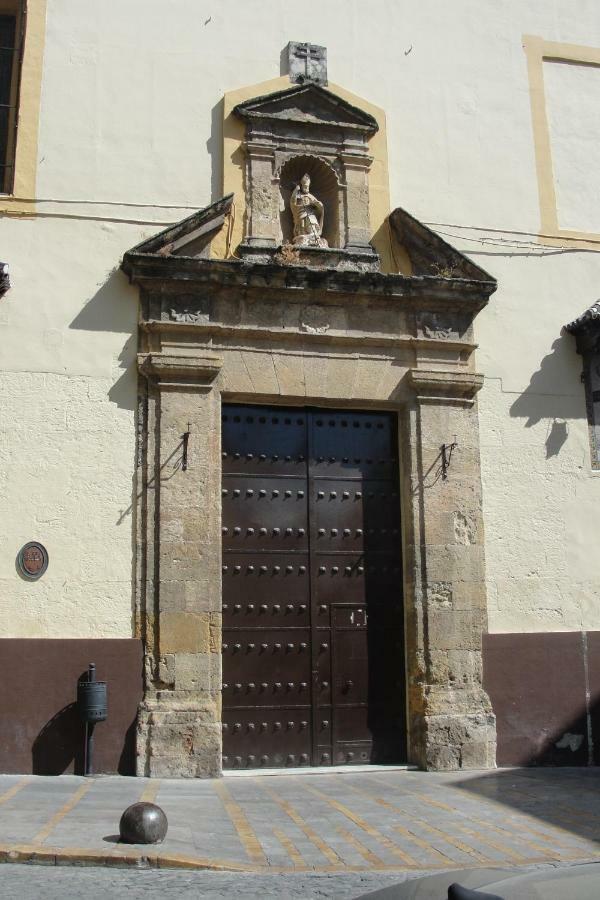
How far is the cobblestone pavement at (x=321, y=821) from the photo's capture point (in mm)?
4859

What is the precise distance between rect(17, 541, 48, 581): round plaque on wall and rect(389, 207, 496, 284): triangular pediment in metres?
3.99

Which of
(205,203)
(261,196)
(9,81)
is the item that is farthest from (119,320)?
(9,81)

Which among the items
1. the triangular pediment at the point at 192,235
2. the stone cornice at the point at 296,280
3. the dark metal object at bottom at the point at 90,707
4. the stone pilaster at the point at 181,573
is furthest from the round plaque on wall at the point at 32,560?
the triangular pediment at the point at 192,235

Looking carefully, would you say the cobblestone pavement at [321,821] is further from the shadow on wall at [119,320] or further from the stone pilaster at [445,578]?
the shadow on wall at [119,320]

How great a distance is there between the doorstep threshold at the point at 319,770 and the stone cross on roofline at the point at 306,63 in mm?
5968

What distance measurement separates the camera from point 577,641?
27.6 feet

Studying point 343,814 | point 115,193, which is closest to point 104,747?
point 343,814

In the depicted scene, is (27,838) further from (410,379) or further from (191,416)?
(410,379)

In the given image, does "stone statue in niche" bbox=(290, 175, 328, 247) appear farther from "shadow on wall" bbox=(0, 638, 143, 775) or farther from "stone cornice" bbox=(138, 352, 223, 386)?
"shadow on wall" bbox=(0, 638, 143, 775)

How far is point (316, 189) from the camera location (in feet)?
29.9

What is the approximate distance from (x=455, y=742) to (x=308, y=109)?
18.4ft

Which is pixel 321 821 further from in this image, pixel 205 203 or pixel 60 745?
pixel 205 203

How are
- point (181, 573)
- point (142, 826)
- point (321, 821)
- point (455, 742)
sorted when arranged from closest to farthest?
1. point (142, 826)
2. point (321, 821)
3. point (181, 573)
4. point (455, 742)

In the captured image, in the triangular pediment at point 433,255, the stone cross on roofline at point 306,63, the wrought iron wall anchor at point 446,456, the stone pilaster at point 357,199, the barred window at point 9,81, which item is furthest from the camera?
the stone cross on roofline at point 306,63
